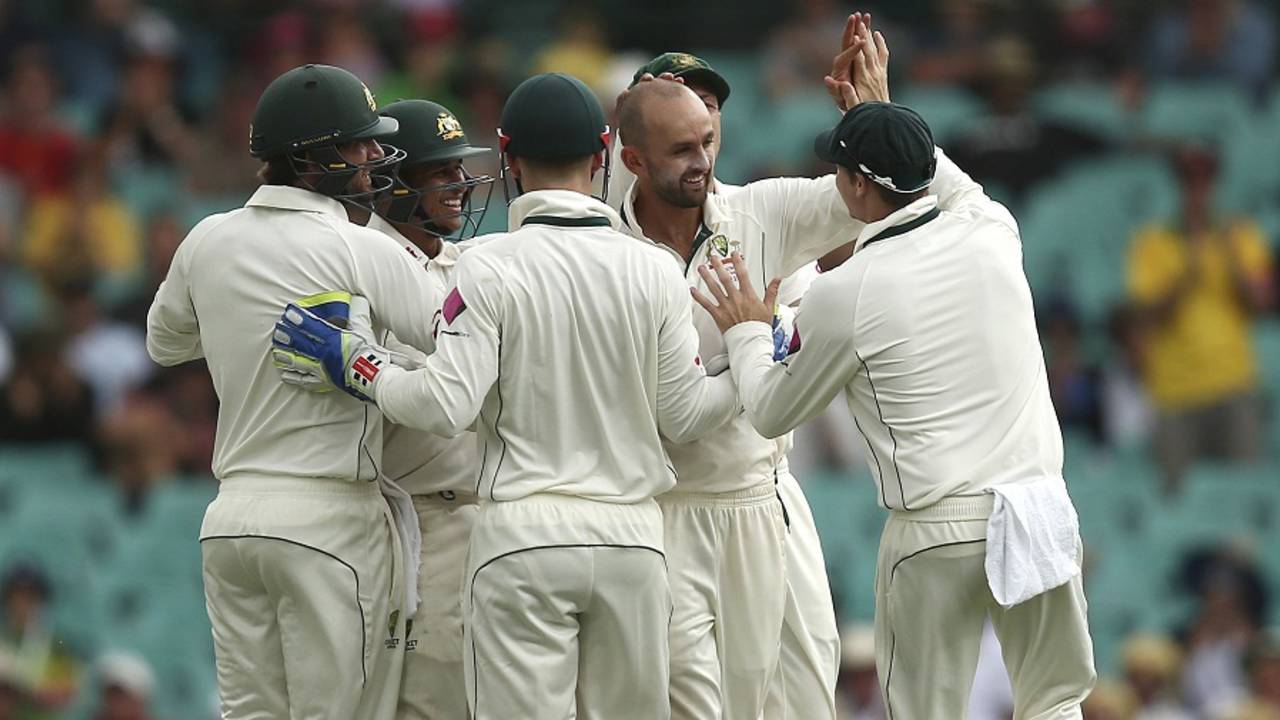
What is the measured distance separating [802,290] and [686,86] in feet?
2.89

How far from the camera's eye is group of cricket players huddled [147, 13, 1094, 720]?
5883 millimetres

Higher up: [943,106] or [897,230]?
[897,230]

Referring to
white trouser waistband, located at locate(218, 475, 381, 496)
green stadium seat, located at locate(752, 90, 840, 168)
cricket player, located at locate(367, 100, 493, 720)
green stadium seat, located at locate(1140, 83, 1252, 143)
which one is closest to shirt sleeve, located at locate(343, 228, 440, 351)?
cricket player, located at locate(367, 100, 493, 720)

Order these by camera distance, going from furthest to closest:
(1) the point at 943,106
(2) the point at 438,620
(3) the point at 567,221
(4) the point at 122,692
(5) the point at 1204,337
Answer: (1) the point at 943,106 → (5) the point at 1204,337 → (4) the point at 122,692 → (2) the point at 438,620 → (3) the point at 567,221

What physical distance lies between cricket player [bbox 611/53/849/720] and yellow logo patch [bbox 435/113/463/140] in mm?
501

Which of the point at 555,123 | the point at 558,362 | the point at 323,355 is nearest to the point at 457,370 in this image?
the point at 558,362

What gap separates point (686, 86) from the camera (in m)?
6.64

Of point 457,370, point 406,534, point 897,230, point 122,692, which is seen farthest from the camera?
point 122,692

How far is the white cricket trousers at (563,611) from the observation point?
5.82m

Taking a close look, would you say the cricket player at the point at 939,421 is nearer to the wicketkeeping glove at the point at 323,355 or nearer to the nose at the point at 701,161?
the nose at the point at 701,161

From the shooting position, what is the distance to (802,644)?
6.82 m

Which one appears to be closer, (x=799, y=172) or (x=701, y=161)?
(x=701, y=161)

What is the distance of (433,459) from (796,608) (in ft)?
4.04

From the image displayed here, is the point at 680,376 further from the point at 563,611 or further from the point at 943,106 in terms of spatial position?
the point at 943,106
